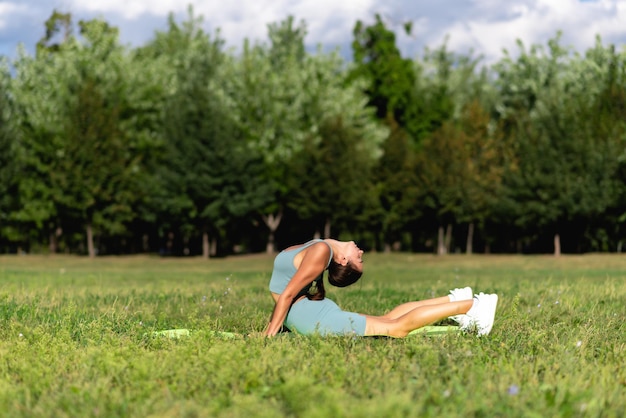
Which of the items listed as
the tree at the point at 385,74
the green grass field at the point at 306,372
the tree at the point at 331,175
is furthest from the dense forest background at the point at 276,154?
the green grass field at the point at 306,372

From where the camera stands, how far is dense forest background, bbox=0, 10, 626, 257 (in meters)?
39.9

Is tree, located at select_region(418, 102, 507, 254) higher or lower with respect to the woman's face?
higher

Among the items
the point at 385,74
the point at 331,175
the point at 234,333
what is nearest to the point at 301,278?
the point at 234,333

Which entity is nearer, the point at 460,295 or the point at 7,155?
the point at 460,295

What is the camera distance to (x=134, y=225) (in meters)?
50.6

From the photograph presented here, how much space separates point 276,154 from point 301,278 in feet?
124

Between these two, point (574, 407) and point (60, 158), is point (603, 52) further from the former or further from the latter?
point (574, 407)

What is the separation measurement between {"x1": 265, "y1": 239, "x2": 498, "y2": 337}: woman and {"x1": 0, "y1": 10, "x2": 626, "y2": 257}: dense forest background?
33.0 metres

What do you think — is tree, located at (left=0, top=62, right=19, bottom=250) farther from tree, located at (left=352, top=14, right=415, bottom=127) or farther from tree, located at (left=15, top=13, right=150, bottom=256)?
tree, located at (left=352, top=14, right=415, bottom=127)

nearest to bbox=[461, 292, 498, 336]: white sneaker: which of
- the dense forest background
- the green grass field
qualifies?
the green grass field

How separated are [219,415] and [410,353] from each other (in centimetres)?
206

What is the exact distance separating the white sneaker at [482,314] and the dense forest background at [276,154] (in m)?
33.5

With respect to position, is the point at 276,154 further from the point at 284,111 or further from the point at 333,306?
the point at 333,306

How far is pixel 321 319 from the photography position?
23.3 ft
